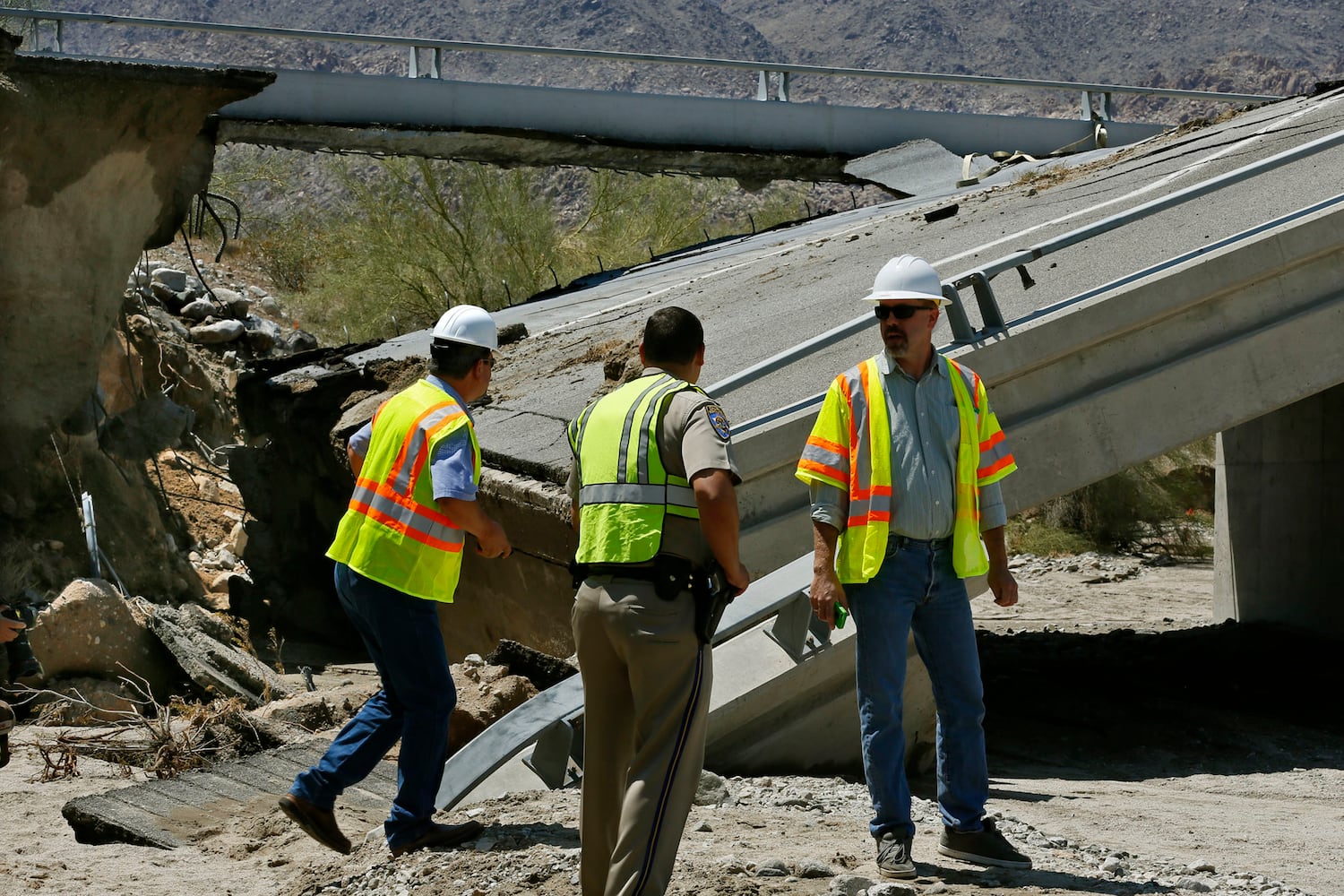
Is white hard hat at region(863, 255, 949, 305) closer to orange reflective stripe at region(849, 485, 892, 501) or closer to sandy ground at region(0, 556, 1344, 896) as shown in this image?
orange reflective stripe at region(849, 485, 892, 501)

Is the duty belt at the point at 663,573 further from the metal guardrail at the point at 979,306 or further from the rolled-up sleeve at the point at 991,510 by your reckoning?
the metal guardrail at the point at 979,306

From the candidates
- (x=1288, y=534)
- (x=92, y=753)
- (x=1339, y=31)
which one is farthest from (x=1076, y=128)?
(x=1339, y=31)

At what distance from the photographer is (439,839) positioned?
16.1 ft

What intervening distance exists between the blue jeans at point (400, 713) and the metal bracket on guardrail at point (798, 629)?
1.87 metres

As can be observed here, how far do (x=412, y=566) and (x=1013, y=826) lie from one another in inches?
92.5

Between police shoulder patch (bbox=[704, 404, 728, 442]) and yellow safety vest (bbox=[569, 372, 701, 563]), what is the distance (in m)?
0.11

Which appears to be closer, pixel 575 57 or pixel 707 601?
pixel 707 601

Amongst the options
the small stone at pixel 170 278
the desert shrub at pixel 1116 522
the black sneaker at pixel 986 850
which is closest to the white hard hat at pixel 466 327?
the black sneaker at pixel 986 850

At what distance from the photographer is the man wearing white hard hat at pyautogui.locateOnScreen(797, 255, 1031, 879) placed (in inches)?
178

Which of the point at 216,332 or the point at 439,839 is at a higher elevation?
the point at 216,332

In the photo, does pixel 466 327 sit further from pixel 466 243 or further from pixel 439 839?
pixel 466 243

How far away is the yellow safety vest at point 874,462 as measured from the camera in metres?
4.50

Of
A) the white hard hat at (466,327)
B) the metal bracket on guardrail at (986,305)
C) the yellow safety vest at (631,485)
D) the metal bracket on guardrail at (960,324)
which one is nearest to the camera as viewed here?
the yellow safety vest at (631,485)

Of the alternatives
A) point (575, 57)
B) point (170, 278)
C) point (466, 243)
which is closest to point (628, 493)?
point (575, 57)
